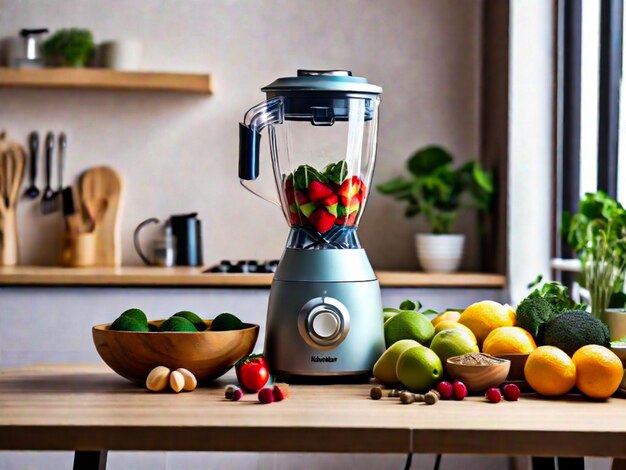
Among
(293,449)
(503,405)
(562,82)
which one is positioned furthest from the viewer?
(562,82)

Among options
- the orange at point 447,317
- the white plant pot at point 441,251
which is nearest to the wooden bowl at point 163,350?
the orange at point 447,317

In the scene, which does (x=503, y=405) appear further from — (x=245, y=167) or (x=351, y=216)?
(x=245, y=167)

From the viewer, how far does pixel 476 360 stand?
3.78 ft

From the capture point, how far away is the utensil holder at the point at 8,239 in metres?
3.28

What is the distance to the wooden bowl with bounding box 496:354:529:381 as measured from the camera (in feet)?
3.86

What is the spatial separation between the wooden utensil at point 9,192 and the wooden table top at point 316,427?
236 centimetres

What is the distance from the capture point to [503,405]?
1078 mm

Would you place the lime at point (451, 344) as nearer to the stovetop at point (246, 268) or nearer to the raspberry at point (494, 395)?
the raspberry at point (494, 395)

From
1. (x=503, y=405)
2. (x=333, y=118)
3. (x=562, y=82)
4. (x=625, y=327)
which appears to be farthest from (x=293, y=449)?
(x=562, y=82)

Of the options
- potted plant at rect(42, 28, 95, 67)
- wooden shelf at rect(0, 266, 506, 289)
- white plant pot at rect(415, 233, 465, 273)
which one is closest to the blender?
wooden shelf at rect(0, 266, 506, 289)

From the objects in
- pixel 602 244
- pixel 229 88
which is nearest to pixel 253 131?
pixel 602 244

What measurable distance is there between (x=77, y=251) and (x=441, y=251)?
1.33 m

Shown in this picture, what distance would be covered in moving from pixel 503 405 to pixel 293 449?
11.5 inches

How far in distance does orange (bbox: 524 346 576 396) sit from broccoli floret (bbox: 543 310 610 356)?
60 millimetres
